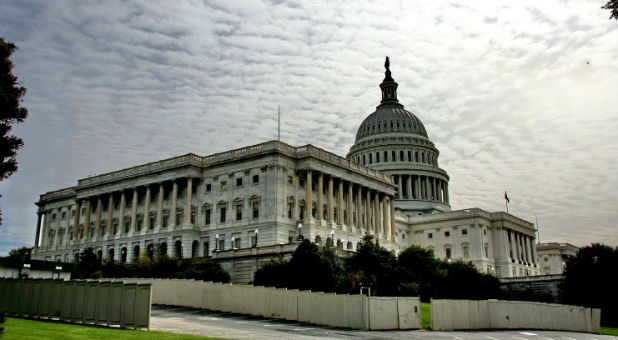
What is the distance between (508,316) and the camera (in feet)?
160

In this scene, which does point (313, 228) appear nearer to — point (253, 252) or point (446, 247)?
point (253, 252)

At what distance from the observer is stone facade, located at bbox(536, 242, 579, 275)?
164 m

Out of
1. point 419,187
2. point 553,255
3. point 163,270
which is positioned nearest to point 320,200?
point 163,270

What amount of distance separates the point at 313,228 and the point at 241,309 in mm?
38823

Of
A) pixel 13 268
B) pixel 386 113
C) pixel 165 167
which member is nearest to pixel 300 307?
pixel 13 268

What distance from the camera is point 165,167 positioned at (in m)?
95.2

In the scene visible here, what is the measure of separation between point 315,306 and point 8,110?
78.4ft

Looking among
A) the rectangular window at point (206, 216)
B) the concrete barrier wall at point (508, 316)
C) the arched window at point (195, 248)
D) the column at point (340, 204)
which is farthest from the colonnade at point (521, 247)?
the concrete barrier wall at point (508, 316)

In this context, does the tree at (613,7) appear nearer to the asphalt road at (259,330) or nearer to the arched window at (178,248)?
the asphalt road at (259,330)

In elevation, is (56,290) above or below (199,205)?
below

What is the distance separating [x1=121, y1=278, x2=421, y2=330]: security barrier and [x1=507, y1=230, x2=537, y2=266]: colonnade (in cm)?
9406

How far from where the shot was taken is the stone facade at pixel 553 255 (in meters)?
164

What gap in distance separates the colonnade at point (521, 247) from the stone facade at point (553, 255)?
2708 cm

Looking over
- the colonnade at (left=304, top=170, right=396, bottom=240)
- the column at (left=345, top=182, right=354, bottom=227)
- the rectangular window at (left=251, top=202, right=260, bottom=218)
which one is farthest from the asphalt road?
the column at (left=345, top=182, right=354, bottom=227)
